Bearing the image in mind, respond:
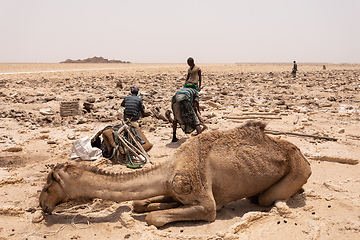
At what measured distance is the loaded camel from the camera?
4.14 m

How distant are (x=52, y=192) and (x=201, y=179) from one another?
2.01 m

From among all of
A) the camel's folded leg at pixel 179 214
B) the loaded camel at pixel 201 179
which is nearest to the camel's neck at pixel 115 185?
the loaded camel at pixel 201 179

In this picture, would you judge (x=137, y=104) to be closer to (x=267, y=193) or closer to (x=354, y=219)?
(x=267, y=193)

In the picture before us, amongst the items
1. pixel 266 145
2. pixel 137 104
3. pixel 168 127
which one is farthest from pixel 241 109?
pixel 266 145

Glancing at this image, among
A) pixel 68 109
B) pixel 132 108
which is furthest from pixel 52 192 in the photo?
pixel 68 109

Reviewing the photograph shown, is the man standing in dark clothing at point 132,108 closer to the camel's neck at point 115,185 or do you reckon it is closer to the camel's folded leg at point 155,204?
the camel's folded leg at point 155,204

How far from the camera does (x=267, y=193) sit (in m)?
4.67

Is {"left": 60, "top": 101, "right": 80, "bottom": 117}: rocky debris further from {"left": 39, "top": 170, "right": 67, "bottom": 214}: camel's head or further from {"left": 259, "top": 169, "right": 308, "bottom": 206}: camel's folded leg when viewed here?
{"left": 259, "top": 169, "right": 308, "bottom": 206}: camel's folded leg

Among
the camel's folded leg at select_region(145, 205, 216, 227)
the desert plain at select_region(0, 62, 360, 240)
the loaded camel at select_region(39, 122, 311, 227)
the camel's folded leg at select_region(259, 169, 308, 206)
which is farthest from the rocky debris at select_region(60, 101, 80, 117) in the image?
the camel's folded leg at select_region(259, 169, 308, 206)

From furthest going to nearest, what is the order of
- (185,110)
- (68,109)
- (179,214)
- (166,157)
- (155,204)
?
(68,109) < (185,110) < (166,157) < (155,204) < (179,214)

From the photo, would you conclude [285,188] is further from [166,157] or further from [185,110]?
[185,110]

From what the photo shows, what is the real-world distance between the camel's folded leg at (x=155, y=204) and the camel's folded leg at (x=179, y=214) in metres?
0.25

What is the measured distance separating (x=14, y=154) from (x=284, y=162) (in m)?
6.36

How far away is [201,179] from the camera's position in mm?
4188
